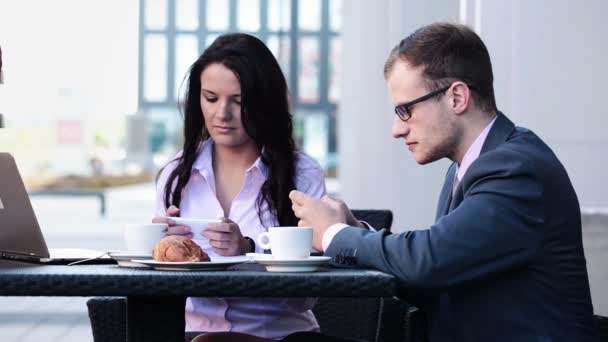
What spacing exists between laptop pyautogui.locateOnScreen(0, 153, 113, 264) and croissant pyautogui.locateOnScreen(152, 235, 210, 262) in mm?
246

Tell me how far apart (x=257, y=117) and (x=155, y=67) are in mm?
5639

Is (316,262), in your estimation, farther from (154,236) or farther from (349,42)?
(349,42)

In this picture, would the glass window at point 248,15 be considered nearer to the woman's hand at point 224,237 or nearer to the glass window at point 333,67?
the glass window at point 333,67

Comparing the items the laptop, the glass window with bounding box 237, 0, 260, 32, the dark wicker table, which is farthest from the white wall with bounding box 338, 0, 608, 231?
the glass window with bounding box 237, 0, 260, 32

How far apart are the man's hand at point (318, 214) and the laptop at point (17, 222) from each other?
368 millimetres

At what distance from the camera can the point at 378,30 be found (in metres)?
5.14

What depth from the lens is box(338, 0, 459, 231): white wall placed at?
195 inches

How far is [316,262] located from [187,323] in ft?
2.19

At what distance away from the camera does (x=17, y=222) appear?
1932 mm

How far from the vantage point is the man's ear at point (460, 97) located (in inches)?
75.6

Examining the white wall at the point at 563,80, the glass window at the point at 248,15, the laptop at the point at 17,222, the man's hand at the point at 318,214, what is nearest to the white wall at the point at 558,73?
the white wall at the point at 563,80

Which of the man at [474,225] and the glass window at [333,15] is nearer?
the man at [474,225]

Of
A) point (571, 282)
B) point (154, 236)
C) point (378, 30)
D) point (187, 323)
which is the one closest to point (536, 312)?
point (571, 282)

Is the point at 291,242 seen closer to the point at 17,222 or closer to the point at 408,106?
the point at 408,106
